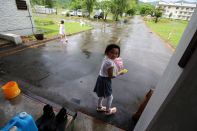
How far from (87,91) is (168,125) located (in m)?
2.79

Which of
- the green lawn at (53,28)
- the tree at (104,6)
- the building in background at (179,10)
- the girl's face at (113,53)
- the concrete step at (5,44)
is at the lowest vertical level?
the green lawn at (53,28)

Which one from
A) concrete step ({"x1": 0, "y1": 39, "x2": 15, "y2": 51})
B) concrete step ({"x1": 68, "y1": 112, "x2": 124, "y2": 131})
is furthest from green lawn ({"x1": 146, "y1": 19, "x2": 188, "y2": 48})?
concrete step ({"x1": 0, "y1": 39, "x2": 15, "y2": 51})

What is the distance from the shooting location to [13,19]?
8.19 metres

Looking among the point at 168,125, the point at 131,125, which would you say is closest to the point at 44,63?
the point at 131,125

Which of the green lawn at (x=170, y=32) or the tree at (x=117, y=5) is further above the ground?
the tree at (x=117, y=5)

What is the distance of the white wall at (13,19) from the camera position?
764cm

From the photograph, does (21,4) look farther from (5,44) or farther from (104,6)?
(104,6)

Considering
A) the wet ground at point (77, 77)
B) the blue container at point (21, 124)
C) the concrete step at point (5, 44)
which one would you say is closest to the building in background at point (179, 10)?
the wet ground at point (77, 77)

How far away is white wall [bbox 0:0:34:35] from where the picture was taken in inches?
301

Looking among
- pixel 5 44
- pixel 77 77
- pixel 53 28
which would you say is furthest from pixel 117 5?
pixel 77 77

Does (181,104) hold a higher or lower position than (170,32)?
higher

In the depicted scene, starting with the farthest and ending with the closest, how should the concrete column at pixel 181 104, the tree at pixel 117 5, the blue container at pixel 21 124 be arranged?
the tree at pixel 117 5
the blue container at pixel 21 124
the concrete column at pixel 181 104

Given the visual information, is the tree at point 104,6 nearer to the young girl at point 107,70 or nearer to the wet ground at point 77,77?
the wet ground at point 77,77

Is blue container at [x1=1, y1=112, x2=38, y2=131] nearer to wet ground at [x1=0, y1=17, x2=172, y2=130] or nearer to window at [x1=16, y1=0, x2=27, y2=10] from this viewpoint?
wet ground at [x1=0, y1=17, x2=172, y2=130]
